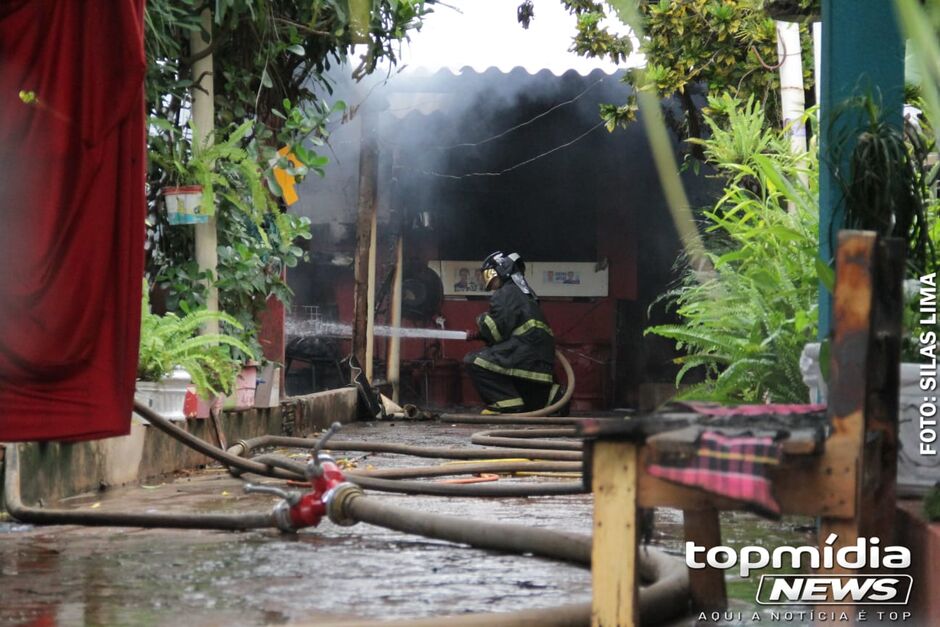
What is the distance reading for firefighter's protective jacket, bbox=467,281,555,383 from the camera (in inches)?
557

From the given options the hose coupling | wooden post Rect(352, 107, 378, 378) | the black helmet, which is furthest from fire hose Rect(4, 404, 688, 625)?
the black helmet

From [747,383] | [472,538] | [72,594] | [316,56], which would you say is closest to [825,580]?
[472,538]

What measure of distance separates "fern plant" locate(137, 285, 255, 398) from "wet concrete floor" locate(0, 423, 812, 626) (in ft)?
3.47

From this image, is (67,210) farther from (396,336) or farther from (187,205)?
(396,336)

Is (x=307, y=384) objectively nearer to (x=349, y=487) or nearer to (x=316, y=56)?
(x=316, y=56)

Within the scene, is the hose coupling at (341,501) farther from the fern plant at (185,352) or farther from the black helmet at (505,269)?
the black helmet at (505,269)

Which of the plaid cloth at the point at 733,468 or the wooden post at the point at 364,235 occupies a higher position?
the wooden post at the point at 364,235

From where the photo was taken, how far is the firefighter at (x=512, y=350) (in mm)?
14133

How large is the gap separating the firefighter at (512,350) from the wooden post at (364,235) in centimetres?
129

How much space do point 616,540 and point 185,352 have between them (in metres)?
4.85

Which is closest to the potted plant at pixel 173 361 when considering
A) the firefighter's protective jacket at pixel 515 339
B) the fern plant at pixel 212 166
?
the fern plant at pixel 212 166

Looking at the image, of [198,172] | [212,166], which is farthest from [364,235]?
[198,172]

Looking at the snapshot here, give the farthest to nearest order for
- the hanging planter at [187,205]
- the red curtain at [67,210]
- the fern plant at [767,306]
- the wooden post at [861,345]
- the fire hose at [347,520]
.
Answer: the hanging planter at [187,205], the fern plant at [767,306], the red curtain at [67,210], the fire hose at [347,520], the wooden post at [861,345]

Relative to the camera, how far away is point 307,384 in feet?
51.7
